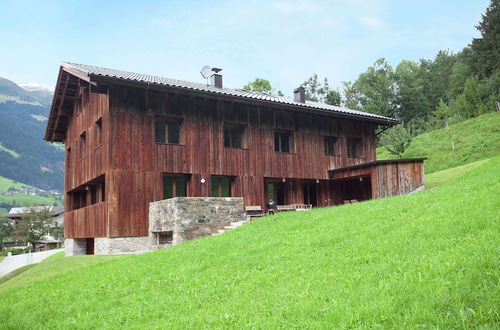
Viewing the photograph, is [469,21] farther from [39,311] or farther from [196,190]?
[39,311]

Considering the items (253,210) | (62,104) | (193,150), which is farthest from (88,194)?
(253,210)

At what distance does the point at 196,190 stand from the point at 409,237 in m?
13.1

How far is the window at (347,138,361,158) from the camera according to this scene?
86.0ft

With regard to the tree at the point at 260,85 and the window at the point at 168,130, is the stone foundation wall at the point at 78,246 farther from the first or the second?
the tree at the point at 260,85

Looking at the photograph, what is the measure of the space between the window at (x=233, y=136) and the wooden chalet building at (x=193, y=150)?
49 mm

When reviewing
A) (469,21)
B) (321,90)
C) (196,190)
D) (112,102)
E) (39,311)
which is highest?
(469,21)

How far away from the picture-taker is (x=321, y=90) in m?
57.1

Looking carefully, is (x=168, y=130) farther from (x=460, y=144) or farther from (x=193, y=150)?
(x=460, y=144)

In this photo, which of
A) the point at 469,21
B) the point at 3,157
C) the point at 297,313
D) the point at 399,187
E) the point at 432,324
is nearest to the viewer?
the point at 432,324

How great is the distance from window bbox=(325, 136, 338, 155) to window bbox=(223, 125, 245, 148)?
18.4 ft

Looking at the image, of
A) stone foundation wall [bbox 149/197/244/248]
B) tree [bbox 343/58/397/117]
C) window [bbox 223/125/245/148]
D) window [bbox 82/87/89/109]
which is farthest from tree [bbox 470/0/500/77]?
window [bbox 82/87/89/109]

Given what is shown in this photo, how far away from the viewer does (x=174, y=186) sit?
786 inches

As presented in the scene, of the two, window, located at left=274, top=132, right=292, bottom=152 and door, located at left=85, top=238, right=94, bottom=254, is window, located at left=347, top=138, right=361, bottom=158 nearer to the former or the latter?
window, located at left=274, top=132, right=292, bottom=152

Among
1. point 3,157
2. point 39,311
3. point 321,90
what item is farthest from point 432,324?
point 3,157
